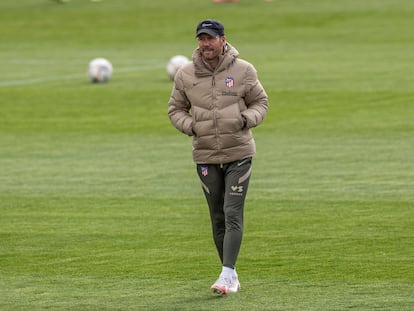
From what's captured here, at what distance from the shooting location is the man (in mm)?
11578

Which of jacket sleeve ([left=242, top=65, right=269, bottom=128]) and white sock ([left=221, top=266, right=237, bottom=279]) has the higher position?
jacket sleeve ([left=242, top=65, right=269, bottom=128])

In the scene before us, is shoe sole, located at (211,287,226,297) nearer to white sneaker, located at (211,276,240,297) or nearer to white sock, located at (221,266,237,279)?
white sneaker, located at (211,276,240,297)

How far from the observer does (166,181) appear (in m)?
19.0

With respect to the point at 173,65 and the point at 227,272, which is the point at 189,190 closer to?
the point at 227,272

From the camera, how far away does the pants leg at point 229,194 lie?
11648 millimetres

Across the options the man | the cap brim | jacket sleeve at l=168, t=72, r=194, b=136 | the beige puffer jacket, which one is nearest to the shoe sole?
the man

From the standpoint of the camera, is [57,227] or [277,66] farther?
[277,66]

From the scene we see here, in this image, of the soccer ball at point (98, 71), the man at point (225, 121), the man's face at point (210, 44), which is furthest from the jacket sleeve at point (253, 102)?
the soccer ball at point (98, 71)

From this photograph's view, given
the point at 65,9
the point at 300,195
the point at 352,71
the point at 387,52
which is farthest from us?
the point at 65,9

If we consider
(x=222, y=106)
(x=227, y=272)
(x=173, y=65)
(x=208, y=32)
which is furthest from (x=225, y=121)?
(x=173, y=65)

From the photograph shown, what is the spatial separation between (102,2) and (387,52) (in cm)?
2396

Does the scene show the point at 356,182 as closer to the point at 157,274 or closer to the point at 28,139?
the point at 157,274

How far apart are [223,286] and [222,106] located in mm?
1528

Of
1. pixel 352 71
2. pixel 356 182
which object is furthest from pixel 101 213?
pixel 352 71
